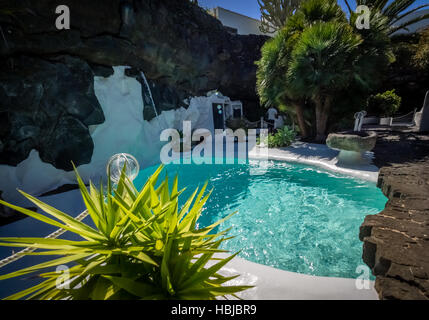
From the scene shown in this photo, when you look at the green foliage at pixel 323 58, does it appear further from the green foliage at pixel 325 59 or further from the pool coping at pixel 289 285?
the pool coping at pixel 289 285

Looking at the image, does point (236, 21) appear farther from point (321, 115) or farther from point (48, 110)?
point (48, 110)

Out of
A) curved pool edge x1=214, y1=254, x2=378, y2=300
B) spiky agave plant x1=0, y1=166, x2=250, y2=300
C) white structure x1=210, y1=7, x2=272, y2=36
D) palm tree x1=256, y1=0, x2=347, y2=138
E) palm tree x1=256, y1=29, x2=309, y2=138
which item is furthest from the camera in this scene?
white structure x1=210, y1=7, x2=272, y2=36

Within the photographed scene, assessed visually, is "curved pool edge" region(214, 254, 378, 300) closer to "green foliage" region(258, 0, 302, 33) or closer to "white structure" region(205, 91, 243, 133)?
"white structure" region(205, 91, 243, 133)

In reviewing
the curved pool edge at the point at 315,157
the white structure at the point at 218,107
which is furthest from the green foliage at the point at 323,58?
the white structure at the point at 218,107

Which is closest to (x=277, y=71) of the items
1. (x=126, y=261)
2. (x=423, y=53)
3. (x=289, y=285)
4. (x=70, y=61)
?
(x=70, y=61)

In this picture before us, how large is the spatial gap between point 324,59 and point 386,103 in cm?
991

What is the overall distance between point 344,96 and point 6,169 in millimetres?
13295

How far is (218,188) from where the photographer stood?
6.05 m

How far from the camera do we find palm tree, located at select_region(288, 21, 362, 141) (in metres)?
7.88

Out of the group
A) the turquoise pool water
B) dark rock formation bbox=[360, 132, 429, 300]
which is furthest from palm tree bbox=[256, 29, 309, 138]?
dark rock formation bbox=[360, 132, 429, 300]

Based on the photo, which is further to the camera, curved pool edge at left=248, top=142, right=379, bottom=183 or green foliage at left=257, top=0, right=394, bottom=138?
green foliage at left=257, top=0, right=394, bottom=138

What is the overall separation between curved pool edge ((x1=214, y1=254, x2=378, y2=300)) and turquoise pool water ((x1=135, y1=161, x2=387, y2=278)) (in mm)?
708

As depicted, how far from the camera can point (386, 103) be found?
14211 millimetres
